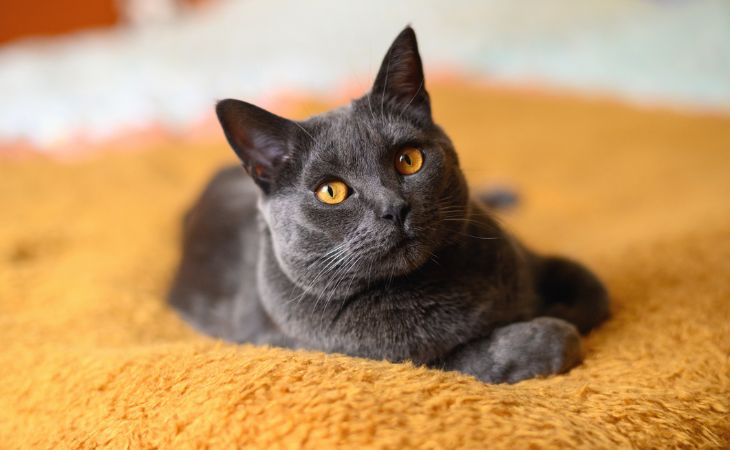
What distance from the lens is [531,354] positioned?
92cm

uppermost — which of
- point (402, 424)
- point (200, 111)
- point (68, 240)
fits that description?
point (200, 111)

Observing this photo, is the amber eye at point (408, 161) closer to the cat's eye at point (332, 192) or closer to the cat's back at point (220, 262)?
the cat's eye at point (332, 192)

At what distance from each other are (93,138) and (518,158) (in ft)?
A: 5.94

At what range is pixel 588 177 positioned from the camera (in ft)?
7.22

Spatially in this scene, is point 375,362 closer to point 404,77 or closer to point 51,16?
point 404,77

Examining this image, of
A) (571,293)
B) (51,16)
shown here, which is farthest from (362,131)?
(51,16)

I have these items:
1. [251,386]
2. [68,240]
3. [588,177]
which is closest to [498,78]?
[588,177]

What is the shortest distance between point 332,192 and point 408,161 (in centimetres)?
14

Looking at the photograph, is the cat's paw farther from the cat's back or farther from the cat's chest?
the cat's back

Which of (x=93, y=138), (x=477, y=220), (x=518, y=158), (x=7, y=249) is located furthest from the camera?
(x=93, y=138)

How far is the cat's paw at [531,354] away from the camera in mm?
918

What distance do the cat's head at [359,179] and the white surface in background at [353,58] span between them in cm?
179

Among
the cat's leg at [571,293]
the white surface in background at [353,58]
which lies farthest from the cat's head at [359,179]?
the white surface in background at [353,58]

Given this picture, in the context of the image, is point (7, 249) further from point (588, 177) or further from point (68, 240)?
point (588, 177)
